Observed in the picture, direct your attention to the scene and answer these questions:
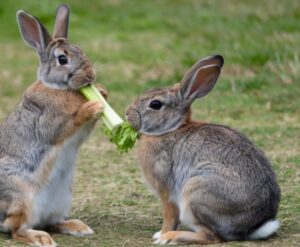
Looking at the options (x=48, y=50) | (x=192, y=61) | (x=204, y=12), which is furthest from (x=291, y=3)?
(x=48, y=50)

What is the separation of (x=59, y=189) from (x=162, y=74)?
5.64 m

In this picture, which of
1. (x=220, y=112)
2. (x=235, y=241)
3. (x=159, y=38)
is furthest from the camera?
(x=159, y=38)

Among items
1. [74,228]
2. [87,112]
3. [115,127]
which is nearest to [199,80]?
[115,127]

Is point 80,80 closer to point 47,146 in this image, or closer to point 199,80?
point 47,146

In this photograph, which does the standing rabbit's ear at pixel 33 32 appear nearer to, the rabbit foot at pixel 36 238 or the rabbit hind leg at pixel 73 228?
the rabbit hind leg at pixel 73 228

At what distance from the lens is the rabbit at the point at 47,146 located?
6.86 meters

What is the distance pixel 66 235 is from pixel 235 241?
1256 millimetres

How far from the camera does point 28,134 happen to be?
279 inches

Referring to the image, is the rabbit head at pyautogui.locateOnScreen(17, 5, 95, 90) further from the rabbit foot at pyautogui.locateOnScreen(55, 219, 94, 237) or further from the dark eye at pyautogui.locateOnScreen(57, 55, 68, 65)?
the rabbit foot at pyautogui.locateOnScreen(55, 219, 94, 237)

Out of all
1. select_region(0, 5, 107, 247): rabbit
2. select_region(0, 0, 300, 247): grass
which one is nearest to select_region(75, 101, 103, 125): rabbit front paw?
select_region(0, 5, 107, 247): rabbit

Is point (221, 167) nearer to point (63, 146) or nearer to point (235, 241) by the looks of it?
point (235, 241)

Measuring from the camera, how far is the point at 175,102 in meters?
7.10

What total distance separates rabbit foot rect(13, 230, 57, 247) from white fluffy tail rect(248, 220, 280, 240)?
4.26ft

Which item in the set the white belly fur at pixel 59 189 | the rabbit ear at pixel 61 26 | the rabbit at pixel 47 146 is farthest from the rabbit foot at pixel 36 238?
the rabbit ear at pixel 61 26
